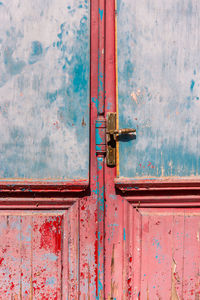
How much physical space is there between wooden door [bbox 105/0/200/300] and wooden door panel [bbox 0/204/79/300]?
0.55ft

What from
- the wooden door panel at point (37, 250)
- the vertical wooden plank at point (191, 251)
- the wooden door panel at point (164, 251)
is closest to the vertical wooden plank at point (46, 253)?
the wooden door panel at point (37, 250)

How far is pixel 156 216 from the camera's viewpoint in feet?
3.31

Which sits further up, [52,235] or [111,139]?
[111,139]

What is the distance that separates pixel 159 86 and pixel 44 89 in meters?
0.48

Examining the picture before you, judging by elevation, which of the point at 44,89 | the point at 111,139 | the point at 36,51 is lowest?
the point at 111,139

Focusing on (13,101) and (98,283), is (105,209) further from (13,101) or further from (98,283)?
(13,101)

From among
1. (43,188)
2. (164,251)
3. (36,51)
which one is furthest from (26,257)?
(36,51)

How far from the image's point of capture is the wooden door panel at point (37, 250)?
101 centimetres

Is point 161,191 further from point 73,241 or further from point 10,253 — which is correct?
point 10,253

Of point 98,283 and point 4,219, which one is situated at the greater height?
point 4,219

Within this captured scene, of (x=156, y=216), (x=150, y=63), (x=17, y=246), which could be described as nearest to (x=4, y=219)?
(x=17, y=246)

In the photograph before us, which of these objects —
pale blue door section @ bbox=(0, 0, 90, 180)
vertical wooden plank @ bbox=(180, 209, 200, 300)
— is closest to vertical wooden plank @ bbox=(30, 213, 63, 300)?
pale blue door section @ bbox=(0, 0, 90, 180)

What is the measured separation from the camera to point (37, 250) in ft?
3.33

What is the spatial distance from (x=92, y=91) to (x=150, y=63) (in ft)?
0.87
